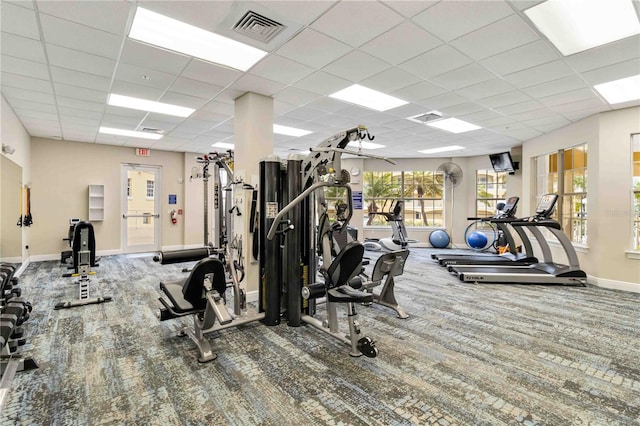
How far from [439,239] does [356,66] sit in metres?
7.10

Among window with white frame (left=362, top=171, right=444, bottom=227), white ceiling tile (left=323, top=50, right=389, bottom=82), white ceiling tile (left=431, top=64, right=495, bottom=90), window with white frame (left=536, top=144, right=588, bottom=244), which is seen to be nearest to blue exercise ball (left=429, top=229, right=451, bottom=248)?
window with white frame (left=362, top=171, right=444, bottom=227)

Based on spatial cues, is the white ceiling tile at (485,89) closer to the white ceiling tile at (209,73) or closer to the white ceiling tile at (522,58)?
the white ceiling tile at (522,58)

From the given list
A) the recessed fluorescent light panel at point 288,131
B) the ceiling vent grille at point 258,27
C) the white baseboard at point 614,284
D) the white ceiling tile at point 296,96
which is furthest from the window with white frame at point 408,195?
the ceiling vent grille at point 258,27

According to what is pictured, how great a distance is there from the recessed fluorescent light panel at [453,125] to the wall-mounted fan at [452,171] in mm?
2971

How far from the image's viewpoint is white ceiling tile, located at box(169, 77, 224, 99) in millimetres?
3908

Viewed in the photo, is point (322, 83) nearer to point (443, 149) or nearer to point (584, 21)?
point (584, 21)

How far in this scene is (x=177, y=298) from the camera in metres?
2.86

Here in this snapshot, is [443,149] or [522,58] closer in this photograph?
[522,58]

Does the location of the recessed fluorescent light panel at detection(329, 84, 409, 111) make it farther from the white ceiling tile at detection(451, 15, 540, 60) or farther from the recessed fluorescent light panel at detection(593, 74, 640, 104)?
the recessed fluorescent light panel at detection(593, 74, 640, 104)

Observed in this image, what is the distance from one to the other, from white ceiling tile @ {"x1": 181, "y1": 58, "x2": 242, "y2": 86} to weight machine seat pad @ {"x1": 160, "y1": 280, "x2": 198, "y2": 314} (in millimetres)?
2294

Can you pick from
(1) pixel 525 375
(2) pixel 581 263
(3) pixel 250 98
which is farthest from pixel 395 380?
(2) pixel 581 263

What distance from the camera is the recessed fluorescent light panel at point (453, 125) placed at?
5720 millimetres

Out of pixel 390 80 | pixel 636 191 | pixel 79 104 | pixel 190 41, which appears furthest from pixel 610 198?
pixel 79 104

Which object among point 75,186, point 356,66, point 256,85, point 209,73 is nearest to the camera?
point 356,66
